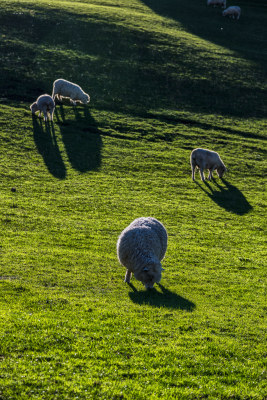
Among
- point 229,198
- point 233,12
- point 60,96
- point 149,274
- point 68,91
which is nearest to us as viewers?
point 149,274

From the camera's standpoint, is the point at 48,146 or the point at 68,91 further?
the point at 68,91

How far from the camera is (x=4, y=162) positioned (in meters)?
27.0

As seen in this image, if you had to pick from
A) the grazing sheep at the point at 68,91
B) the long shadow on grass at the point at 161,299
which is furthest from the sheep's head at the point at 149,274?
the grazing sheep at the point at 68,91

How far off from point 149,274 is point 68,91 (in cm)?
2560

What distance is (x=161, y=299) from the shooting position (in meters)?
13.4

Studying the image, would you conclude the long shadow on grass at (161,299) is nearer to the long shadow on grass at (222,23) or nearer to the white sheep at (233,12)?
the long shadow on grass at (222,23)

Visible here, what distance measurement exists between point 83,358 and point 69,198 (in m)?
14.6

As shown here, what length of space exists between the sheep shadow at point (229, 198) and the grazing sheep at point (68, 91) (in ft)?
47.9

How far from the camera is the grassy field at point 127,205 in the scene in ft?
30.5

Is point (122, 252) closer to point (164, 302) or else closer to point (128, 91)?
point (164, 302)

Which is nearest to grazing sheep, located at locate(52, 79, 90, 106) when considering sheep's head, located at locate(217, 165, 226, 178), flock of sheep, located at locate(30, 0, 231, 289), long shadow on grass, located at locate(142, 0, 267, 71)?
sheep's head, located at locate(217, 165, 226, 178)

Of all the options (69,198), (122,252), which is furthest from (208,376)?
(69,198)

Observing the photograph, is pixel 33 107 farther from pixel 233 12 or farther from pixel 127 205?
pixel 233 12

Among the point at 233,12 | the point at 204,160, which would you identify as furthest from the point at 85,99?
the point at 233,12
